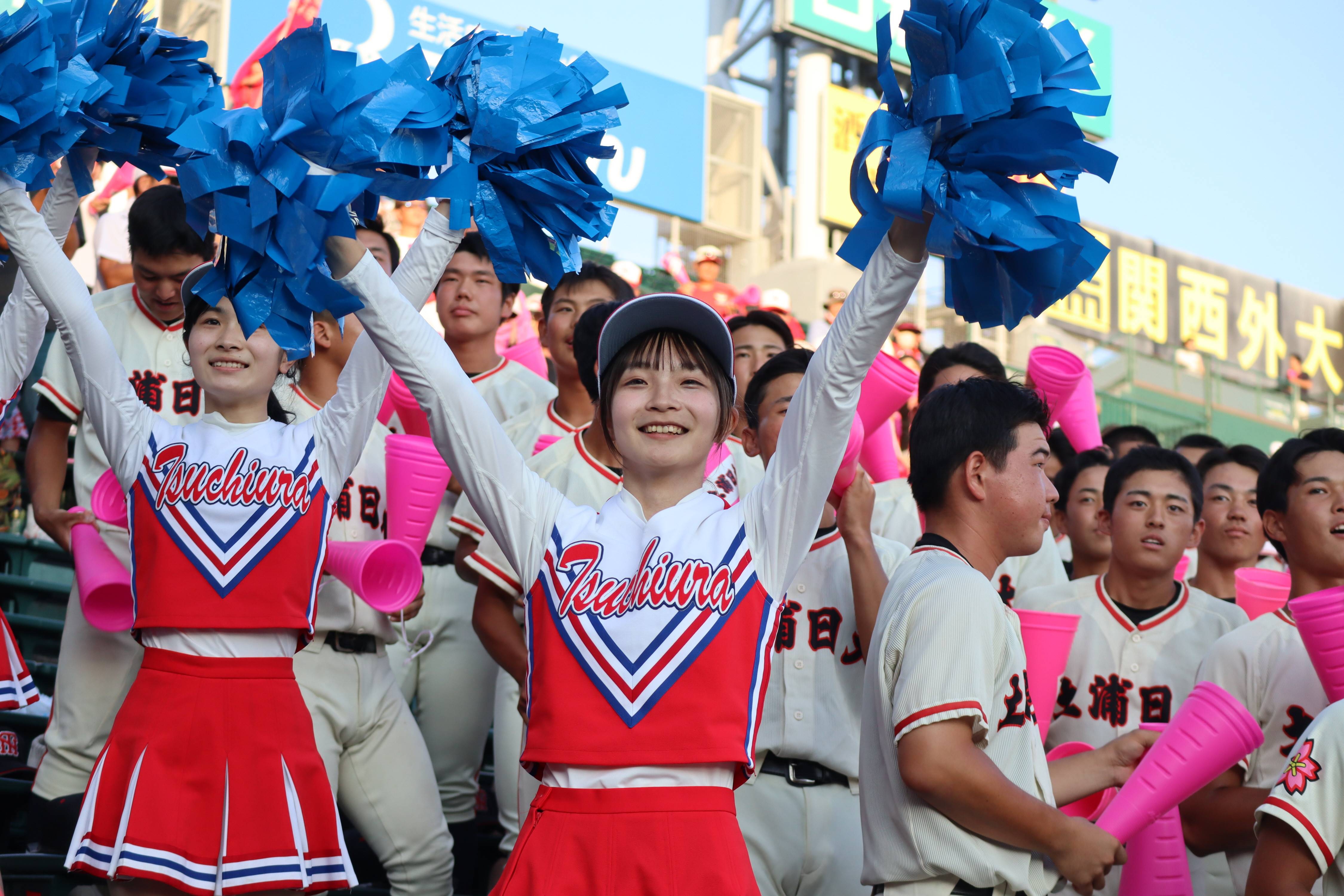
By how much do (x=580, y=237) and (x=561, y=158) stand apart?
16 cm

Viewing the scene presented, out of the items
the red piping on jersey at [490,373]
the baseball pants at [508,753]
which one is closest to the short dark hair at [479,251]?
the red piping on jersey at [490,373]

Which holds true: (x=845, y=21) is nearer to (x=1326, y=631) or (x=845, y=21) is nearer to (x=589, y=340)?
(x=589, y=340)

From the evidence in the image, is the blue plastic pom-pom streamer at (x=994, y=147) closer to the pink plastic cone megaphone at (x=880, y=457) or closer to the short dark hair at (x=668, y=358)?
the short dark hair at (x=668, y=358)

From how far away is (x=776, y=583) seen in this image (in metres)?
2.38

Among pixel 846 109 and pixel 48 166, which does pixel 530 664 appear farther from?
pixel 846 109

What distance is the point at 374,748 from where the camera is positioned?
11.8ft

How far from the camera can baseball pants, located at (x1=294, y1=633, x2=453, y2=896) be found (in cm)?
353

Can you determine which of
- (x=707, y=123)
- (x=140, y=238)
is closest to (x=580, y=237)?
(x=140, y=238)

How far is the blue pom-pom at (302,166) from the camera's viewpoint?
2.30 metres

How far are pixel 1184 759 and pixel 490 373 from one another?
300 centimetres

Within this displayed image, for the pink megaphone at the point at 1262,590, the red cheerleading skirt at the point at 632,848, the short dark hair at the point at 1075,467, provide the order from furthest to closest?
the short dark hair at the point at 1075,467 → the pink megaphone at the point at 1262,590 → the red cheerleading skirt at the point at 632,848

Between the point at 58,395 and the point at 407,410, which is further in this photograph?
the point at 407,410

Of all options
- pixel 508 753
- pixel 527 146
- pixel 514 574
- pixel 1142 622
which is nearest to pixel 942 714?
pixel 527 146

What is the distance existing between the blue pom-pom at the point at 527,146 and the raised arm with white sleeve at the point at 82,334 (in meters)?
1.03
